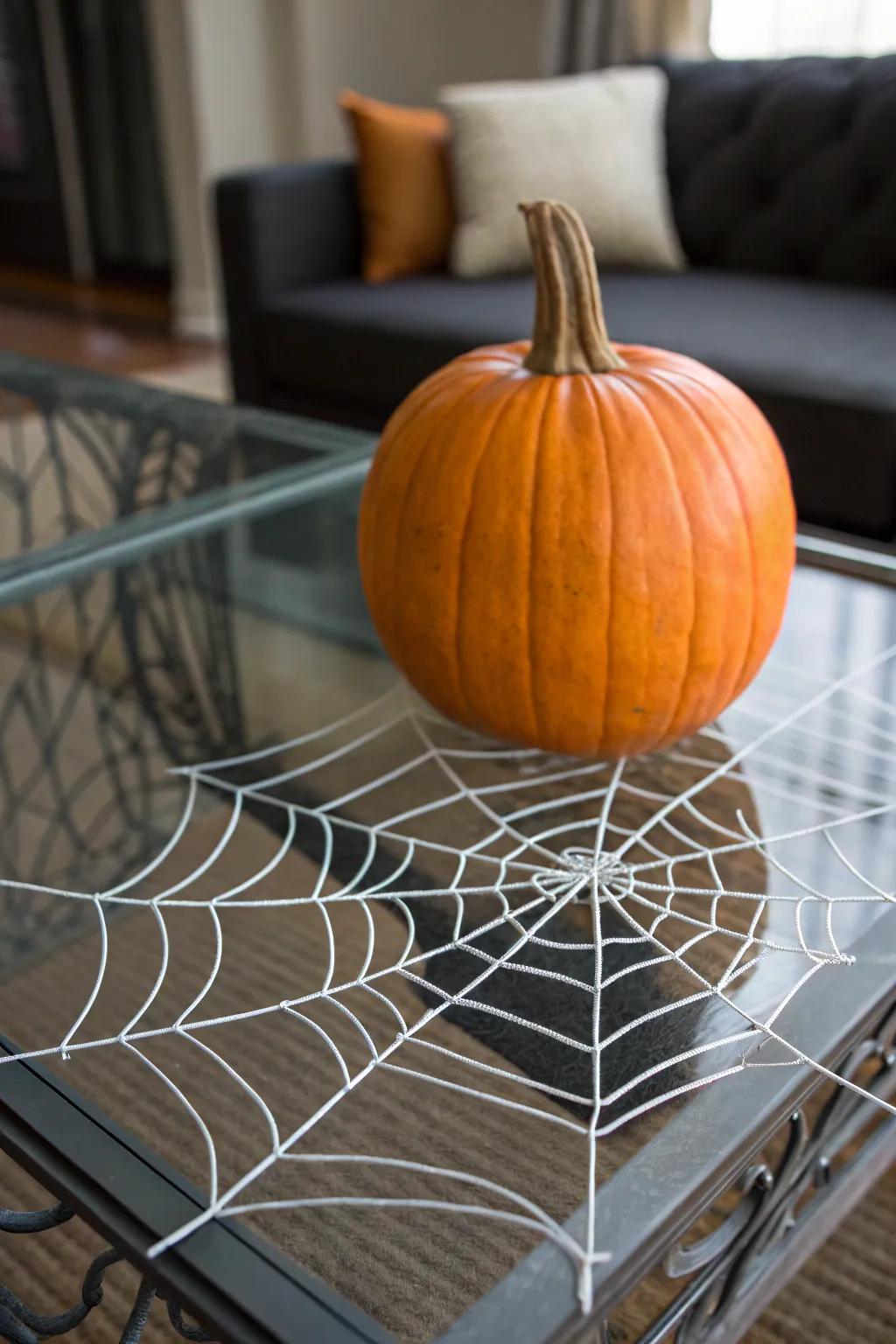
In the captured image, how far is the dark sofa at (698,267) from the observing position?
2021 mm

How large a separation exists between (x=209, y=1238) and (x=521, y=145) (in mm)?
2227

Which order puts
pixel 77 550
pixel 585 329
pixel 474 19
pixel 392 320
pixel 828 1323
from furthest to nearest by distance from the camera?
pixel 474 19, pixel 392 320, pixel 77 550, pixel 828 1323, pixel 585 329

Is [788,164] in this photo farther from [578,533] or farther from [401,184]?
[578,533]

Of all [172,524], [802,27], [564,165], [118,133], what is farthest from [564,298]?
[118,133]

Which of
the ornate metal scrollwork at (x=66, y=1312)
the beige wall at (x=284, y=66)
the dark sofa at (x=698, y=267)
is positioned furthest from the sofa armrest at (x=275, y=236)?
the ornate metal scrollwork at (x=66, y=1312)

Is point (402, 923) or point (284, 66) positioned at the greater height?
point (284, 66)

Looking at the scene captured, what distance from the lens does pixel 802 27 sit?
3.00m

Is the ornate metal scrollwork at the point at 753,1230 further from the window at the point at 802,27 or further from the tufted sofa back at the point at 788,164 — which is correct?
the window at the point at 802,27

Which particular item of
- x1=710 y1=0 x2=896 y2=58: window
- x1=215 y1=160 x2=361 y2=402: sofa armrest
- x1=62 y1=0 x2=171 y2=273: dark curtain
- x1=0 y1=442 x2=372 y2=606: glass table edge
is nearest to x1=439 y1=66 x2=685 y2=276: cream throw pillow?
x1=215 y1=160 x2=361 y2=402: sofa armrest

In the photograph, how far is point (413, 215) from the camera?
8.02 ft

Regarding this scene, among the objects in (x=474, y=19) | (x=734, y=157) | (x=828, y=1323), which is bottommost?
(x=828, y=1323)

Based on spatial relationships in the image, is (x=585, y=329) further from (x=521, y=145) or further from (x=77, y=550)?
(x=521, y=145)

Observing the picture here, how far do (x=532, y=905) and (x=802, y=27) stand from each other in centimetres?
299

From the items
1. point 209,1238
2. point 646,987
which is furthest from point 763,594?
point 209,1238
